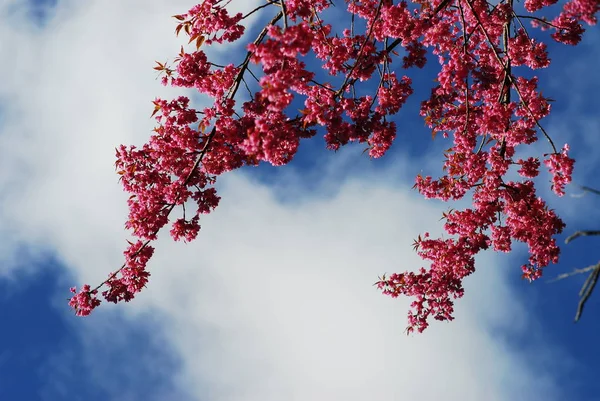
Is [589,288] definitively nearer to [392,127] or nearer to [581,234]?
[581,234]

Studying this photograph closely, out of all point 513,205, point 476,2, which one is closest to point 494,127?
point 513,205

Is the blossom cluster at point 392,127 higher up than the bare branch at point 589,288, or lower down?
higher up

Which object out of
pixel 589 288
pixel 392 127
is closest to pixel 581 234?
pixel 589 288

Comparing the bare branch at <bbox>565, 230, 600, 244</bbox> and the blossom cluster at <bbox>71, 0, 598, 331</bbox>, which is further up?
the blossom cluster at <bbox>71, 0, 598, 331</bbox>

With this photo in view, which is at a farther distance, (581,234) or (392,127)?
(392,127)

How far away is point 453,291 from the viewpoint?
12820mm

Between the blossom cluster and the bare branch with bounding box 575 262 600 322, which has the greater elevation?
the blossom cluster

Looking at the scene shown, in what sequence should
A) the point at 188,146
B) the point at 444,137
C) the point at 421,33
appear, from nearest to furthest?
the point at 188,146, the point at 421,33, the point at 444,137

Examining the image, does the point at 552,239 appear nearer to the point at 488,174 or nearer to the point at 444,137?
the point at 488,174

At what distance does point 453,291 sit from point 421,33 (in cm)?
597

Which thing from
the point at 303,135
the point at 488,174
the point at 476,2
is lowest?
the point at 303,135

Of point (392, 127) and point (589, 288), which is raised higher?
point (392, 127)

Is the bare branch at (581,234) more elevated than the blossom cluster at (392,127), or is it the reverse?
the blossom cluster at (392,127)

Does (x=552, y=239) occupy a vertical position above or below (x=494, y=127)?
below
